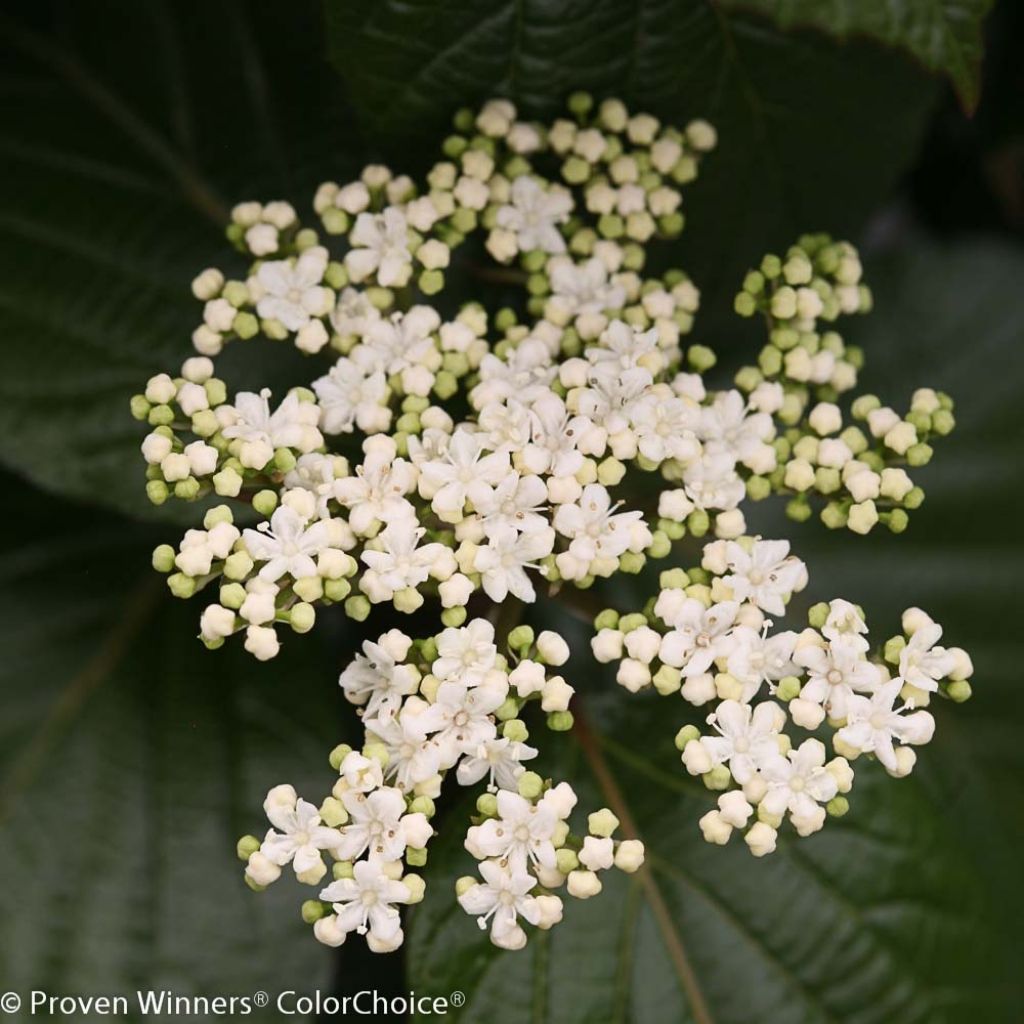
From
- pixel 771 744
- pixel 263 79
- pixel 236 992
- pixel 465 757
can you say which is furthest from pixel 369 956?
pixel 263 79

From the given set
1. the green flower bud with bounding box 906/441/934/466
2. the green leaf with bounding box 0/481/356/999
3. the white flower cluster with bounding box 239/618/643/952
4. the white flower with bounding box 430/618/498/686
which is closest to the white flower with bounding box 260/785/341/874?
the white flower cluster with bounding box 239/618/643/952

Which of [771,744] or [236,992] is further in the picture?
[236,992]

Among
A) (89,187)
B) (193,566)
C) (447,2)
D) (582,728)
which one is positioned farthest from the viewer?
(89,187)

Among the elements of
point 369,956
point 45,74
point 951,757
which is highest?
point 45,74

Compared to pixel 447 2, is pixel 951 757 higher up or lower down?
lower down

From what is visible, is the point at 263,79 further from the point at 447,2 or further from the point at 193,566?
the point at 193,566

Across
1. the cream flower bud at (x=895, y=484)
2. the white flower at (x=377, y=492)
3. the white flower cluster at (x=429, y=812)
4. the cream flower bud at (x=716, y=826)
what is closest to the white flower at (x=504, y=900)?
the white flower cluster at (x=429, y=812)
